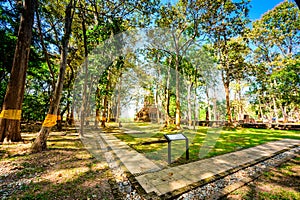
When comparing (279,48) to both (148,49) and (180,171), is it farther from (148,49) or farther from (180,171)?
(180,171)

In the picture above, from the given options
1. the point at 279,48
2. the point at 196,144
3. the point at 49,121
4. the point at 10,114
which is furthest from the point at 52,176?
the point at 279,48

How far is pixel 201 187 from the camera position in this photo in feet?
9.61

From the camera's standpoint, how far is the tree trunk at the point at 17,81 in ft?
19.2

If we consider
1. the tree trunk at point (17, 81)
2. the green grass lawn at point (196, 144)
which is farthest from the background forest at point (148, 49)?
the green grass lawn at point (196, 144)

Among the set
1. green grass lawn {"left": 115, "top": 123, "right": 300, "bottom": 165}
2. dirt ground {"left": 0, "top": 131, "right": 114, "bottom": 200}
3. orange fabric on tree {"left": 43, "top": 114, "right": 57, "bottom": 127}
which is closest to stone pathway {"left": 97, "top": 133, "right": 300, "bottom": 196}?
green grass lawn {"left": 115, "top": 123, "right": 300, "bottom": 165}

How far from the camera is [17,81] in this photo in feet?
19.8

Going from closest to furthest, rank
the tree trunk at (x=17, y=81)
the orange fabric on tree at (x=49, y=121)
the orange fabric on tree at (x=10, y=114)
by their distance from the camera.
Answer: the orange fabric on tree at (x=49, y=121)
the orange fabric on tree at (x=10, y=114)
the tree trunk at (x=17, y=81)

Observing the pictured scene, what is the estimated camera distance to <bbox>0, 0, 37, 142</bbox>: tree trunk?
586cm

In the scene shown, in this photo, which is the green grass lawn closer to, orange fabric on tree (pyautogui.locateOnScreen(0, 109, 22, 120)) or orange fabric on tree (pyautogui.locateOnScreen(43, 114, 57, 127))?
orange fabric on tree (pyautogui.locateOnScreen(43, 114, 57, 127))

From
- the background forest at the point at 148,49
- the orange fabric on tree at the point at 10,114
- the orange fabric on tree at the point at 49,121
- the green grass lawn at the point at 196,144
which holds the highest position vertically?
the background forest at the point at 148,49

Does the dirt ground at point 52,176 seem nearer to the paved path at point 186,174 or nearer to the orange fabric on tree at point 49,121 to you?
the paved path at point 186,174

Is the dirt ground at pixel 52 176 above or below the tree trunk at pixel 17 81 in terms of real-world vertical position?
below

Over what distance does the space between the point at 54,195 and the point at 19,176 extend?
1493 mm

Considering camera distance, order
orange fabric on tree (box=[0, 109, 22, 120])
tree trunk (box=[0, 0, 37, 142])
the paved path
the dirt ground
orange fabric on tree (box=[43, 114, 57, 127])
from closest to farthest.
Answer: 1. the dirt ground
2. the paved path
3. orange fabric on tree (box=[43, 114, 57, 127])
4. orange fabric on tree (box=[0, 109, 22, 120])
5. tree trunk (box=[0, 0, 37, 142])
